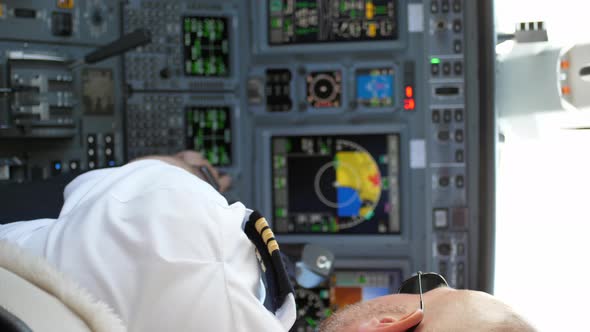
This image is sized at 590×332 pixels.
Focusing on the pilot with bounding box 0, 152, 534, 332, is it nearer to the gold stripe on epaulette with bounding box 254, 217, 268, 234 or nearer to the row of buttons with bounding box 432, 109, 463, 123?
the gold stripe on epaulette with bounding box 254, 217, 268, 234

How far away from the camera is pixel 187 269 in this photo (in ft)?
3.46

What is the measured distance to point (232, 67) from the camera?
3062 millimetres

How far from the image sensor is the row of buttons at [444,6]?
293 centimetres

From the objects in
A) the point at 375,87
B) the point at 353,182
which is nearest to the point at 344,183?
the point at 353,182

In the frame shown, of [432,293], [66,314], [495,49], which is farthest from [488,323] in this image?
[495,49]

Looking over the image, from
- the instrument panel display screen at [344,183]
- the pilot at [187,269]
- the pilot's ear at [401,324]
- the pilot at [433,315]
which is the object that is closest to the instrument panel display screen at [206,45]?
the instrument panel display screen at [344,183]

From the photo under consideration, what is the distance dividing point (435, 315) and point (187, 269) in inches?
18.1

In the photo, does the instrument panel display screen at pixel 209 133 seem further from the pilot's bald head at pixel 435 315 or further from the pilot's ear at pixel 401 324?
the pilot's ear at pixel 401 324

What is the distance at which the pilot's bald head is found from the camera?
3.43 ft

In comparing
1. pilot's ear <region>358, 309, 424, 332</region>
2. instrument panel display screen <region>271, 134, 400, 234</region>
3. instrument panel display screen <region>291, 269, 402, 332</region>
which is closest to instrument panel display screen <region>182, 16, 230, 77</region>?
instrument panel display screen <region>271, 134, 400, 234</region>

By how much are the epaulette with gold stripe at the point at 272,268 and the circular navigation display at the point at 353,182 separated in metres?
1.74

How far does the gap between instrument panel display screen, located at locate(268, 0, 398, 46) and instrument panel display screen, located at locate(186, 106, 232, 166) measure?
1.48ft

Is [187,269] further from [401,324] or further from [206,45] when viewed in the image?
[206,45]

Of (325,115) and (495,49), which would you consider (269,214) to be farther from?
(495,49)
